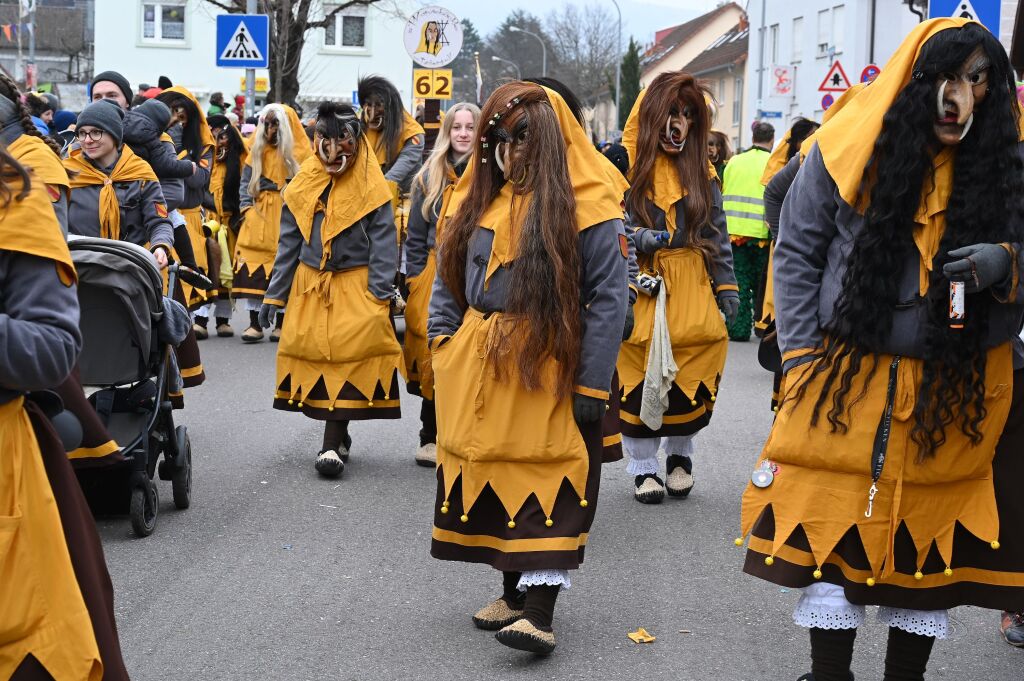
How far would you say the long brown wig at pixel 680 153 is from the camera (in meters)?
7.07

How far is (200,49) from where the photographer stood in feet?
186

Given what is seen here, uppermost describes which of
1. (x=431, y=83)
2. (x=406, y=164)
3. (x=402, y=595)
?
(x=431, y=83)

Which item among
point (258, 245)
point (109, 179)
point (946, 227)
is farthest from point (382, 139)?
point (946, 227)

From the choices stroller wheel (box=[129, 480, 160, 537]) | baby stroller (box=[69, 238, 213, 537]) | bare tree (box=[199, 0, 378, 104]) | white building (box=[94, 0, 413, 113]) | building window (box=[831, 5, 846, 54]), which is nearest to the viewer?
baby stroller (box=[69, 238, 213, 537])

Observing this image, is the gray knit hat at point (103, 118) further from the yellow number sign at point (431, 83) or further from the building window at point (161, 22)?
the building window at point (161, 22)

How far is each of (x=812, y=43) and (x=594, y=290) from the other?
146 feet

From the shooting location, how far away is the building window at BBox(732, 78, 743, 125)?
6019cm

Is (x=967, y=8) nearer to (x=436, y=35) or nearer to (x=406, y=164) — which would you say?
(x=406, y=164)

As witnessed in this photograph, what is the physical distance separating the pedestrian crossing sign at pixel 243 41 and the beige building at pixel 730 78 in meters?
39.4

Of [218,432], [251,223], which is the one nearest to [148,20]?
[251,223]

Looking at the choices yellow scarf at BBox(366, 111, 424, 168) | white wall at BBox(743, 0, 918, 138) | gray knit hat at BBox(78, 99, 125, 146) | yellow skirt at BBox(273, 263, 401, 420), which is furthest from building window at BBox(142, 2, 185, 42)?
yellow skirt at BBox(273, 263, 401, 420)

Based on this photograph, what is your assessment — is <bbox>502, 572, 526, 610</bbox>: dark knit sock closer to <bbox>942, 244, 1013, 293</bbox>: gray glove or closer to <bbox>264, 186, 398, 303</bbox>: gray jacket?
<bbox>942, 244, 1013, 293</bbox>: gray glove

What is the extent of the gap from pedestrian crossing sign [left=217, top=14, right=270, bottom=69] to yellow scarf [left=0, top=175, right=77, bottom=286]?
15516mm

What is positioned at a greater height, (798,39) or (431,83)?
(798,39)
